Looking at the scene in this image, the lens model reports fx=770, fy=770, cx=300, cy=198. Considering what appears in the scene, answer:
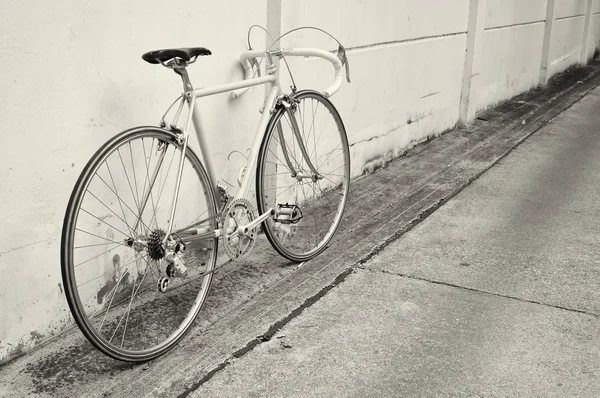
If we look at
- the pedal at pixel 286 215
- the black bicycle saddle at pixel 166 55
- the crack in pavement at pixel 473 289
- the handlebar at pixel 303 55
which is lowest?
the crack in pavement at pixel 473 289

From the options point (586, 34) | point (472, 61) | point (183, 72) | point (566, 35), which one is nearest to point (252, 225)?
point (183, 72)

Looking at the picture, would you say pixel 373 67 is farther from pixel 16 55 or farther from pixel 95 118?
pixel 16 55

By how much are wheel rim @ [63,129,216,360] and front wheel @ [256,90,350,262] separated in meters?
0.50

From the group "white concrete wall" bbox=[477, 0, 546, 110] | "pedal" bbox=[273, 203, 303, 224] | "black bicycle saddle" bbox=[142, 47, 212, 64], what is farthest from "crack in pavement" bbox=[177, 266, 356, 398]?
"white concrete wall" bbox=[477, 0, 546, 110]

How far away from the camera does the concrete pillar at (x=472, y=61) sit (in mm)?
7989

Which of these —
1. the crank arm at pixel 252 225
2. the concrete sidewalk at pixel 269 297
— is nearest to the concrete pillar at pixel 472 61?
the concrete sidewalk at pixel 269 297

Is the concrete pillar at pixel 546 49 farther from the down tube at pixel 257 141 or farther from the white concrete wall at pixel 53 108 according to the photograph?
the white concrete wall at pixel 53 108

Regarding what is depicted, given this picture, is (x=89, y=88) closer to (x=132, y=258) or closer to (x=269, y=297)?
(x=132, y=258)

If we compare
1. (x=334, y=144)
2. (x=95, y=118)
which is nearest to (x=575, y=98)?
(x=334, y=144)

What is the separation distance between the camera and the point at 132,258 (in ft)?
12.1

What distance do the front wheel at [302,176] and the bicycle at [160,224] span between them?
14mm

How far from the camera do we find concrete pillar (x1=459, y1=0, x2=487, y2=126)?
799cm

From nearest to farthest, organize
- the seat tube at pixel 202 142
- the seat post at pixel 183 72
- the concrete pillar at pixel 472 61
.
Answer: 1. the seat post at pixel 183 72
2. the seat tube at pixel 202 142
3. the concrete pillar at pixel 472 61

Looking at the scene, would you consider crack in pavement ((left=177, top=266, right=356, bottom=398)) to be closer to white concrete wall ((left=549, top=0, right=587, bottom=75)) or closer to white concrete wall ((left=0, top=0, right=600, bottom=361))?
white concrete wall ((left=0, top=0, right=600, bottom=361))
